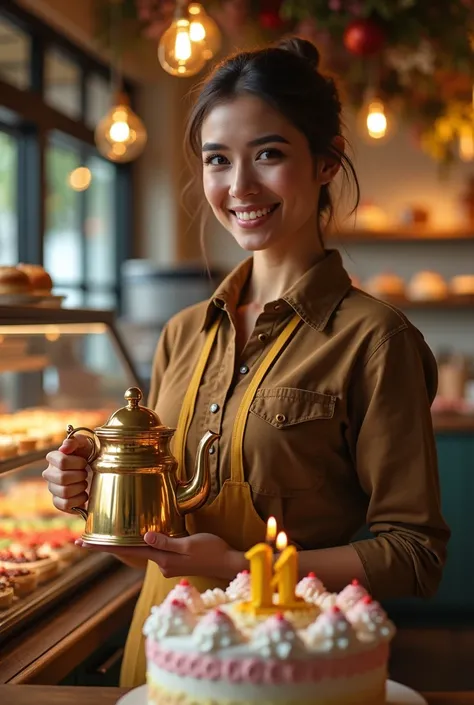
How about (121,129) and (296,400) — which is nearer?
(296,400)

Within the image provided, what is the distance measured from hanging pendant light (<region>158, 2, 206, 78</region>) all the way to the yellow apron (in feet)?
3.93

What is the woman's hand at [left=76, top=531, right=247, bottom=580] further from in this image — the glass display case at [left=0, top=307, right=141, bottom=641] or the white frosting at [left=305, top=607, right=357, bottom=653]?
the glass display case at [left=0, top=307, right=141, bottom=641]

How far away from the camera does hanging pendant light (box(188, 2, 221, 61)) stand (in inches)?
116

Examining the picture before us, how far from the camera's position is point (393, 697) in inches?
51.0

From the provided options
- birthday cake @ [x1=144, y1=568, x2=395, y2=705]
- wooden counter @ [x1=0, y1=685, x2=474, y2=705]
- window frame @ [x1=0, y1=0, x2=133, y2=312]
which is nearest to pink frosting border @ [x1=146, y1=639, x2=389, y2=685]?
birthday cake @ [x1=144, y1=568, x2=395, y2=705]

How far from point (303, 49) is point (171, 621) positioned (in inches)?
49.0

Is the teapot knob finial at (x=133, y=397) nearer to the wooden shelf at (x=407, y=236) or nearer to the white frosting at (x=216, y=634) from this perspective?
the white frosting at (x=216, y=634)

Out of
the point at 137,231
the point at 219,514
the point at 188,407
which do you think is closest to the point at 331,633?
the point at 219,514

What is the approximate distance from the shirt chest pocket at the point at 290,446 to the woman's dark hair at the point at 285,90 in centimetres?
45

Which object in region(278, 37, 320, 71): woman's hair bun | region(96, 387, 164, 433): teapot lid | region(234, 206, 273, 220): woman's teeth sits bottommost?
region(96, 387, 164, 433): teapot lid

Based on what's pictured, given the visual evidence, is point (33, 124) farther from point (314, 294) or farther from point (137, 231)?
point (314, 294)

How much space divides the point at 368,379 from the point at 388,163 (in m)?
5.71

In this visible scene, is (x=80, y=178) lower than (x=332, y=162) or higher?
higher

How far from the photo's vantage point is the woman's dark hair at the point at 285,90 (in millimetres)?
1800
